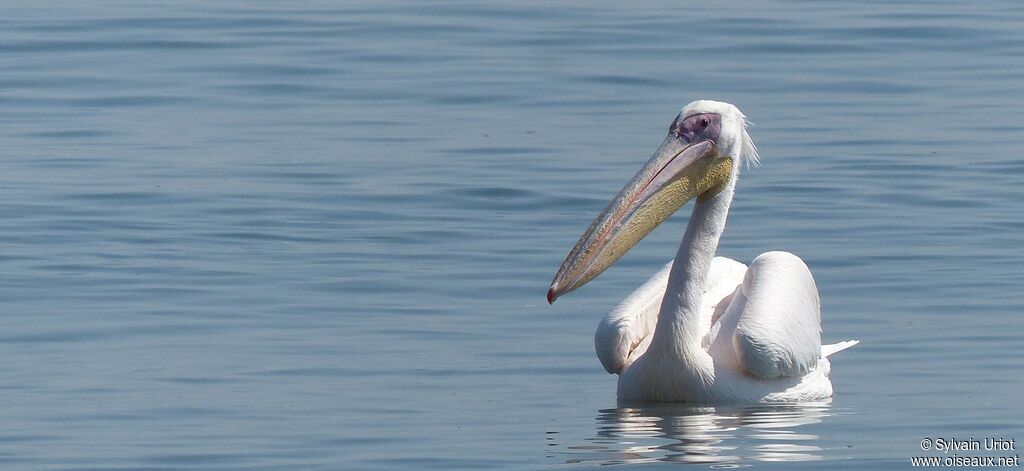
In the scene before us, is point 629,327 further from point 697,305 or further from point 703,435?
point 703,435

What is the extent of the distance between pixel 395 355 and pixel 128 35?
29.6ft

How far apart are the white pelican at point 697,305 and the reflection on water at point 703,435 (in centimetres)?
9

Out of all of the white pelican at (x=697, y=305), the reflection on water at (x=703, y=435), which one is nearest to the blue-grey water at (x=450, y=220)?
the reflection on water at (x=703, y=435)

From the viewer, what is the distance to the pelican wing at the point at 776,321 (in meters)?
6.35

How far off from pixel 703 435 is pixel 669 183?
3.58 ft

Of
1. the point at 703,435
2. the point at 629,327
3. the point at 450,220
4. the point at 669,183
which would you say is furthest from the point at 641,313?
the point at 450,220

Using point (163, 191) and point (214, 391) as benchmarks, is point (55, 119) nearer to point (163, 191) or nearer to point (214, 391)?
point (163, 191)

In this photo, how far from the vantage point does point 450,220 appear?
9.91m

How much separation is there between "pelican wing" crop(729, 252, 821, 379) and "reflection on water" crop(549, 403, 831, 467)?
0.50ft

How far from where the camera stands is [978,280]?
8414 millimetres

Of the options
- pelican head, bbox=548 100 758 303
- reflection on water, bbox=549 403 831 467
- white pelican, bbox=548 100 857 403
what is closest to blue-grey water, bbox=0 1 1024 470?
reflection on water, bbox=549 403 831 467

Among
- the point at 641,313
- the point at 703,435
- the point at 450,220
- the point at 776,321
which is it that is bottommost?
the point at 703,435

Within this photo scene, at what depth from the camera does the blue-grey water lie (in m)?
6.00

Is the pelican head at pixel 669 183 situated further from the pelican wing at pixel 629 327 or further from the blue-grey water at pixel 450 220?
the blue-grey water at pixel 450 220
